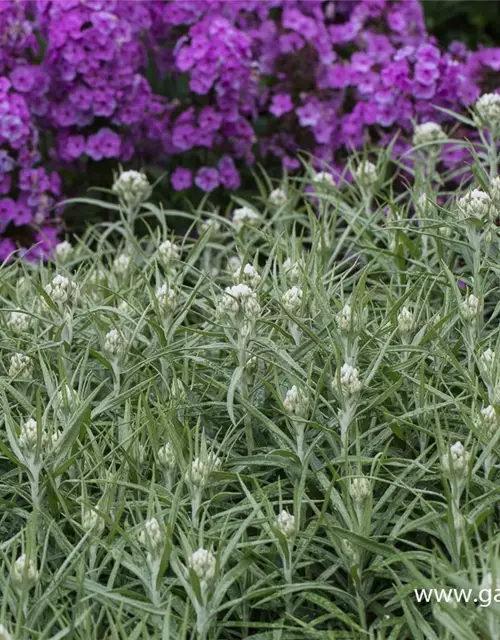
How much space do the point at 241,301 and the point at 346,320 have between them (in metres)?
0.21

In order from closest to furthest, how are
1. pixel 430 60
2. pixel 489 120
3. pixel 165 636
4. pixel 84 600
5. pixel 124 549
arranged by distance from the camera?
pixel 165 636, pixel 84 600, pixel 124 549, pixel 489 120, pixel 430 60

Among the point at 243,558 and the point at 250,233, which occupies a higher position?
the point at 243,558

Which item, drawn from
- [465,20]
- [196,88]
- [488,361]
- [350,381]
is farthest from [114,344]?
[465,20]

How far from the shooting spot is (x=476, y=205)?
2180 millimetres

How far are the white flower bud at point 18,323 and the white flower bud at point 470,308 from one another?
997mm

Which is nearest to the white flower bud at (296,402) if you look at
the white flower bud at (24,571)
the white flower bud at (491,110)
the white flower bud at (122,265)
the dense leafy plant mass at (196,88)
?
the white flower bud at (24,571)

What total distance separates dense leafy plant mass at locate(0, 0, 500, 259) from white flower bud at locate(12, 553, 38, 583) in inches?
84.4

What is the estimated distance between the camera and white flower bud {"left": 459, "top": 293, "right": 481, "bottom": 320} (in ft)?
6.82

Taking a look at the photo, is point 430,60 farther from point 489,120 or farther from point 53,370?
point 53,370

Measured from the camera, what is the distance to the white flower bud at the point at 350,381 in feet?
6.16

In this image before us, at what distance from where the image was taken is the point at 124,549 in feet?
6.04

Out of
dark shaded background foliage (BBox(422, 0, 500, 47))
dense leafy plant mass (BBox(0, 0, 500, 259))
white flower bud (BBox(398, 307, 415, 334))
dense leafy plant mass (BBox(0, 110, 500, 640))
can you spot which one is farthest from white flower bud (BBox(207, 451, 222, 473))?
dark shaded background foliage (BBox(422, 0, 500, 47))

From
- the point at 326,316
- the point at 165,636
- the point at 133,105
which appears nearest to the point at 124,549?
the point at 165,636

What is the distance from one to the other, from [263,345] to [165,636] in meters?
0.63
